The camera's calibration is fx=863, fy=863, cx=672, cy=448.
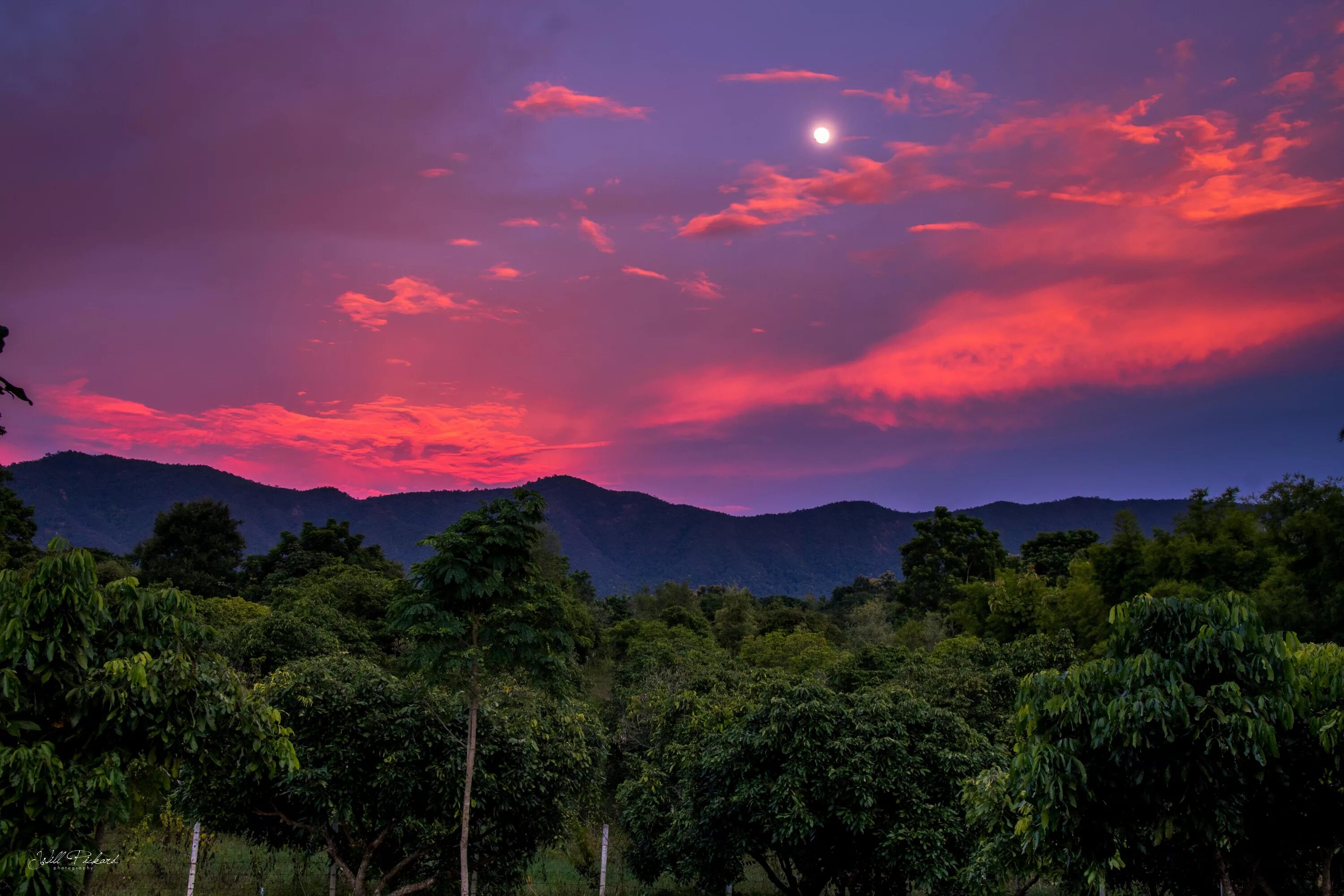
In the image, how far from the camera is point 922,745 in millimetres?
14094

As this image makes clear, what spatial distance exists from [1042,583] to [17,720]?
5007cm

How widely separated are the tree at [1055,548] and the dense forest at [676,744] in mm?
45881

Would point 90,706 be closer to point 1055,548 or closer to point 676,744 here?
point 676,744

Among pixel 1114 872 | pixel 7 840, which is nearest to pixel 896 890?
pixel 1114 872

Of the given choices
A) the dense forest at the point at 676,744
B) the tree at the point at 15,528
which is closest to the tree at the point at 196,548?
the tree at the point at 15,528

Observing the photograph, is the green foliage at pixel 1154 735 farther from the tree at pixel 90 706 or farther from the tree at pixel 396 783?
the tree at pixel 396 783

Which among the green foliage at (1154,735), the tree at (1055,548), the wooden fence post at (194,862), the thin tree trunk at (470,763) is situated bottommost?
the wooden fence post at (194,862)

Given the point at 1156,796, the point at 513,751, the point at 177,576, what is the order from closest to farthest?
the point at 1156,796 < the point at 513,751 < the point at 177,576

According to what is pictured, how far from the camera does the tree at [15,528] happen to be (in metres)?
44.8

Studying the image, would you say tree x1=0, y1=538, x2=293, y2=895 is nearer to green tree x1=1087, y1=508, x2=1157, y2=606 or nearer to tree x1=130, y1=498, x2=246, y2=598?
green tree x1=1087, y1=508, x2=1157, y2=606

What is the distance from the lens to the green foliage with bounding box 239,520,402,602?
201ft

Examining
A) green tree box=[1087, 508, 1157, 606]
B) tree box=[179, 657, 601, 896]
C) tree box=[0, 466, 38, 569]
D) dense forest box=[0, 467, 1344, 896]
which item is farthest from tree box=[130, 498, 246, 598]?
green tree box=[1087, 508, 1157, 606]

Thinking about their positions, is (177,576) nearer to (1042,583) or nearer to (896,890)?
(1042,583)

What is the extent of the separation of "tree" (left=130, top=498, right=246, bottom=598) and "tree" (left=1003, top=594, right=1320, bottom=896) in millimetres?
67688
